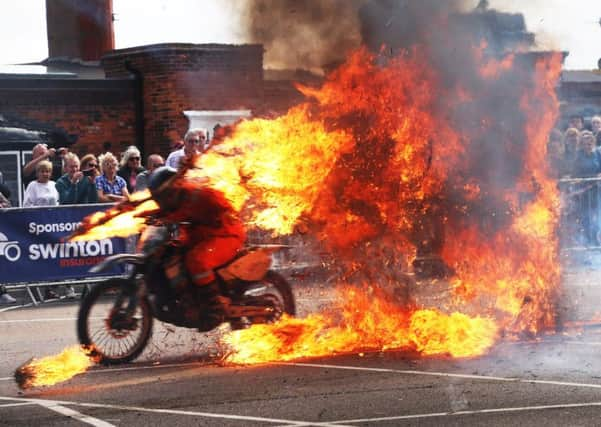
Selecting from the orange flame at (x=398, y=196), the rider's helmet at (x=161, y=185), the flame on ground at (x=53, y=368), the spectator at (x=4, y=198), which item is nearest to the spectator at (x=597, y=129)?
the orange flame at (x=398, y=196)

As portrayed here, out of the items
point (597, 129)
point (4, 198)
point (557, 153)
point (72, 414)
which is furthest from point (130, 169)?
point (72, 414)

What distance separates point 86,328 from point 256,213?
1.74 m

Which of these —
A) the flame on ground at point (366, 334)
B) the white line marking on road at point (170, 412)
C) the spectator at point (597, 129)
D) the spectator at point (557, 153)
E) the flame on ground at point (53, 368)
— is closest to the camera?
the white line marking on road at point (170, 412)

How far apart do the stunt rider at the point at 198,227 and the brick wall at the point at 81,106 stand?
14.0 metres

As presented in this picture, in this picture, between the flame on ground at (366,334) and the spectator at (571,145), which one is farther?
the spectator at (571,145)

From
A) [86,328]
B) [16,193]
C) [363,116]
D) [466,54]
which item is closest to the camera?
[86,328]

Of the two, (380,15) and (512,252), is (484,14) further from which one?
(512,252)

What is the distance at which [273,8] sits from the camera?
12812 millimetres

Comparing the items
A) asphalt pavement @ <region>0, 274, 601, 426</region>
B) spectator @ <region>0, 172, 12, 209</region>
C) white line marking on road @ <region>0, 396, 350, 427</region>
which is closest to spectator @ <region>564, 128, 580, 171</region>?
asphalt pavement @ <region>0, 274, 601, 426</region>

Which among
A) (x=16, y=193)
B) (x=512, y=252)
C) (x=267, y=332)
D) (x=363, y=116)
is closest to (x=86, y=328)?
(x=267, y=332)

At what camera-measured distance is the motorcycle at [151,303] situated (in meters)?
10.2

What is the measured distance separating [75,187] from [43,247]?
4.12ft

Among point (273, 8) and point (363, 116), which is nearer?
point (363, 116)

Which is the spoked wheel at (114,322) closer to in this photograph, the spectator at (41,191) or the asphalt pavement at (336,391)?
the asphalt pavement at (336,391)
